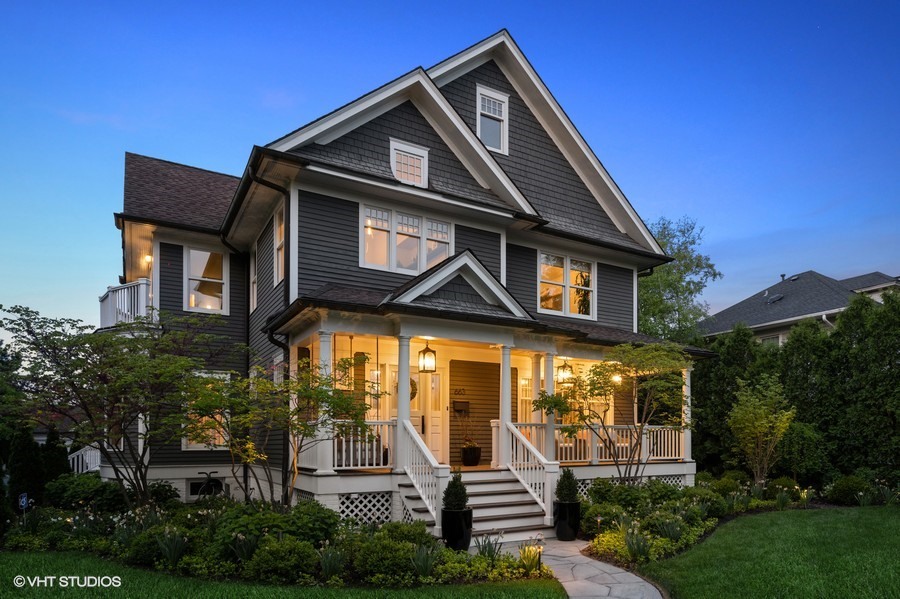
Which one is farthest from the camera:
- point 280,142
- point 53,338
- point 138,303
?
point 138,303

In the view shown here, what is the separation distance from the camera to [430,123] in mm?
13781

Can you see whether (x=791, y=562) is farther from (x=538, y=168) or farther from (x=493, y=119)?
(x=493, y=119)

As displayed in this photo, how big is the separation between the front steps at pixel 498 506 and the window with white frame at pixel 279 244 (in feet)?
16.1

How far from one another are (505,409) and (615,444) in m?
3.08

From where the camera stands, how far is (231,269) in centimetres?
1536

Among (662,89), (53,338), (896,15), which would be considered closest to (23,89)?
(53,338)

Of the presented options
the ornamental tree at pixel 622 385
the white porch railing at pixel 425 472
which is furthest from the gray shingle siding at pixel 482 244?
the white porch railing at pixel 425 472

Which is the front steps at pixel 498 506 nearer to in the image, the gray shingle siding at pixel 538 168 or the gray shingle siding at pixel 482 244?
the gray shingle siding at pixel 482 244

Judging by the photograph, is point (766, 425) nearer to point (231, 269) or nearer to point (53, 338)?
point (231, 269)

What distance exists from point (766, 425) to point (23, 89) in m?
19.0

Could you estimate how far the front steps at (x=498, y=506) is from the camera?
33.3ft

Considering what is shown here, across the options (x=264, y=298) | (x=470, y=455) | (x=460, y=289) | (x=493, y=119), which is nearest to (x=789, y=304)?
(x=493, y=119)

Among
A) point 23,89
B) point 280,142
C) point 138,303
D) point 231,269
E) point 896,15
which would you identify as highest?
point 896,15

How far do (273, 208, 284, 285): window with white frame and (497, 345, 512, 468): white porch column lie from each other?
467 cm
